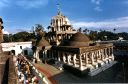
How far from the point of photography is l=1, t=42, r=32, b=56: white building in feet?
200

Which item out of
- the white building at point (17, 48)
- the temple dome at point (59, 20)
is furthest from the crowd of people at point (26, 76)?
the temple dome at point (59, 20)

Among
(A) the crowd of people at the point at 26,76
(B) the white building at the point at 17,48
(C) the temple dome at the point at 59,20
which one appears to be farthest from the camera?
(C) the temple dome at the point at 59,20

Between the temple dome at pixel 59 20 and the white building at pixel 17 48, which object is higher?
the temple dome at pixel 59 20

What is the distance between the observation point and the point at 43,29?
97375 millimetres

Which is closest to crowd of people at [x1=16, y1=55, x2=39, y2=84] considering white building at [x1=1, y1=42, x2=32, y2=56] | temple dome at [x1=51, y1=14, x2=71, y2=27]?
white building at [x1=1, y1=42, x2=32, y2=56]

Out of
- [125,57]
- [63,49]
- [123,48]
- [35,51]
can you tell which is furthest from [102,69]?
[123,48]

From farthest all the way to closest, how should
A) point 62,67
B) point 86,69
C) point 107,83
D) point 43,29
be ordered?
point 43,29, point 62,67, point 86,69, point 107,83

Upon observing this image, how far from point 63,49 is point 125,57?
12695mm

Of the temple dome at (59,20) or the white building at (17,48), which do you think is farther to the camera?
the temple dome at (59,20)

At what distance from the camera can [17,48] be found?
62.8 meters

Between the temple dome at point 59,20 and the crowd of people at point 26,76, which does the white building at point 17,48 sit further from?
the crowd of people at point 26,76

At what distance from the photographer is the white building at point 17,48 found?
60.9m

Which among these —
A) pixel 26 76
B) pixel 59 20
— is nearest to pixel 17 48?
pixel 59 20

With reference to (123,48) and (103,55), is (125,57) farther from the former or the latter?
(123,48)
